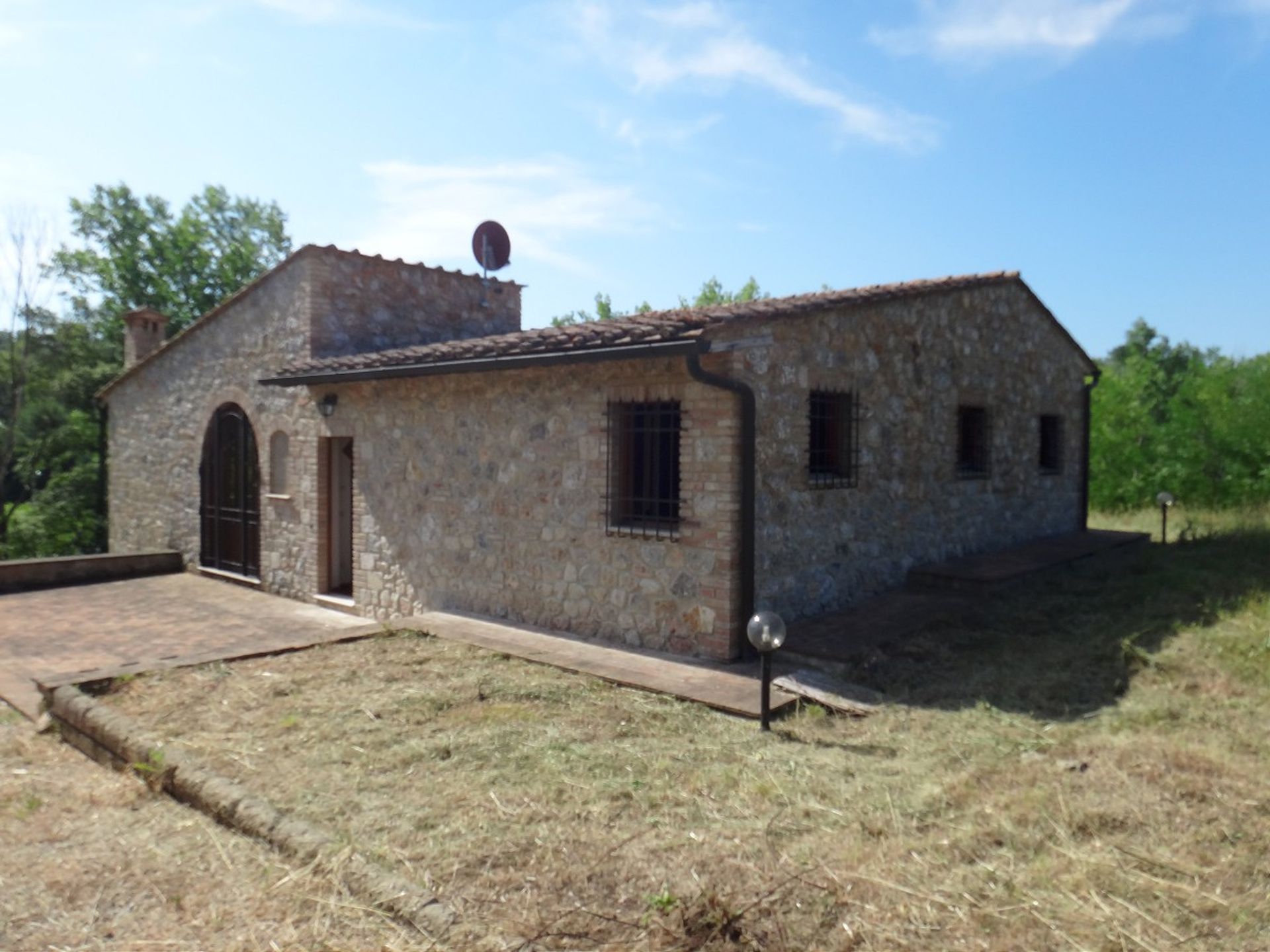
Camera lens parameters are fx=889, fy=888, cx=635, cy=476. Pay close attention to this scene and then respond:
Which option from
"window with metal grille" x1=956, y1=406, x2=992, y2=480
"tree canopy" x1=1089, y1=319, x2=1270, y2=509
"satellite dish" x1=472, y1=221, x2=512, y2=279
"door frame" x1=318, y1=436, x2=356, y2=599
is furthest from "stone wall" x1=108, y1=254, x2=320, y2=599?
"tree canopy" x1=1089, y1=319, x2=1270, y2=509

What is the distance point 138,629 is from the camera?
31.1ft

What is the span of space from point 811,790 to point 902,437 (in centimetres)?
506

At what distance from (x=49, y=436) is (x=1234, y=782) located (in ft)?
93.7

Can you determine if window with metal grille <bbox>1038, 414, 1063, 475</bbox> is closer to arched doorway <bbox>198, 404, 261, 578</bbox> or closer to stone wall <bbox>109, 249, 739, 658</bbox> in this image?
stone wall <bbox>109, 249, 739, 658</bbox>

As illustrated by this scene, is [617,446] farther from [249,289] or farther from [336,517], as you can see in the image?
[249,289]

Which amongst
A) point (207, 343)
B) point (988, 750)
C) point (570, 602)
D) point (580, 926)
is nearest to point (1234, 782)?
point (988, 750)

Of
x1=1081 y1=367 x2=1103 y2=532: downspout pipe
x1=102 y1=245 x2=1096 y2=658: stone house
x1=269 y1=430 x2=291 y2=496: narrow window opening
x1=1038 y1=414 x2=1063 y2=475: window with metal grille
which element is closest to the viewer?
x1=102 y1=245 x2=1096 y2=658: stone house

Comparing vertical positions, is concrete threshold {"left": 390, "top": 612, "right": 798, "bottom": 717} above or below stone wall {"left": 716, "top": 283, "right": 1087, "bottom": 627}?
below

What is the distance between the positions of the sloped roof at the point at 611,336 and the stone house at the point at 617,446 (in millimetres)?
35

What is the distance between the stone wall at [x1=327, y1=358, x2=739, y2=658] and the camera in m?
6.83

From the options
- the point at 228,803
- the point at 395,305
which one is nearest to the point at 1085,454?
the point at 395,305

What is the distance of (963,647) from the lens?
6.95 metres

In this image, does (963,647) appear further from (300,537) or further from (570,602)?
(300,537)

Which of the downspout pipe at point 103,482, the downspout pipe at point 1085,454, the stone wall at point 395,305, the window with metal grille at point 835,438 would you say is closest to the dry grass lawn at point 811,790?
the window with metal grille at point 835,438
